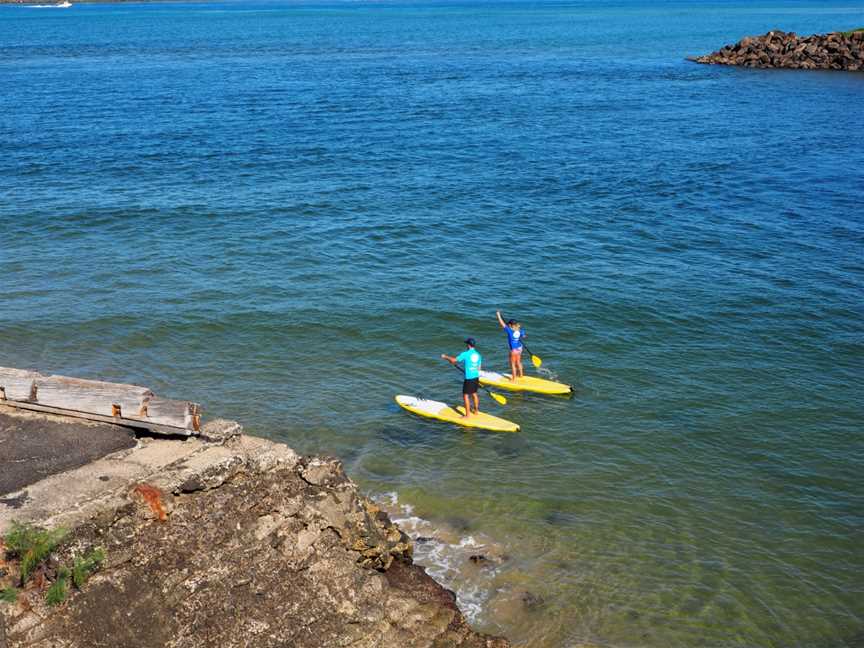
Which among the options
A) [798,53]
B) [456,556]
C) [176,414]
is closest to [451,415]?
[456,556]

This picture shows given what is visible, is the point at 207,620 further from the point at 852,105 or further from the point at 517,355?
the point at 852,105

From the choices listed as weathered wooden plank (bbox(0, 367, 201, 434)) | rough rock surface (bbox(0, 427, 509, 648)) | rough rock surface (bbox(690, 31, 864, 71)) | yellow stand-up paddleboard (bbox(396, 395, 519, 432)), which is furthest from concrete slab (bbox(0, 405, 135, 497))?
rough rock surface (bbox(690, 31, 864, 71))

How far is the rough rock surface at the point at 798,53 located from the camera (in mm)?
82625

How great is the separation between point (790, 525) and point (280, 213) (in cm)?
2491

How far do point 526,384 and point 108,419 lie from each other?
476 inches

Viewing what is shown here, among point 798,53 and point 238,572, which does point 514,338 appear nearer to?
point 238,572

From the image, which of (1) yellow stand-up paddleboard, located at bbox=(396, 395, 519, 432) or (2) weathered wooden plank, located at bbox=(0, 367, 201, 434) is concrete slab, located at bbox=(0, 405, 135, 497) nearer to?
(2) weathered wooden plank, located at bbox=(0, 367, 201, 434)

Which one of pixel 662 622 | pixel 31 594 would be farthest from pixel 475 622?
pixel 31 594

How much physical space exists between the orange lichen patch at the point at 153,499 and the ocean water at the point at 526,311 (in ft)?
18.1

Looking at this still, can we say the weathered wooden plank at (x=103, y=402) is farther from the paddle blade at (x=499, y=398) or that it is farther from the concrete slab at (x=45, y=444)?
the paddle blade at (x=499, y=398)

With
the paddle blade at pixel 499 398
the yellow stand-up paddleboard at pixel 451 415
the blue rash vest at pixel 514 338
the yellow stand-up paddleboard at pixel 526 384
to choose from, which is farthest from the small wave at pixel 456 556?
the blue rash vest at pixel 514 338

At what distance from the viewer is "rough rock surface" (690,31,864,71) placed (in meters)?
82.6

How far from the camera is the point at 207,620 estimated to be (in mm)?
11828

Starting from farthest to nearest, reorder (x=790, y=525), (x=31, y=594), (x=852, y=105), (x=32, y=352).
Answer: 1. (x=852, y=105)
2. (x=32, y=352)
3. (x=790, y=525)
4. (x=31, y=594)
